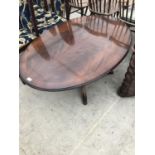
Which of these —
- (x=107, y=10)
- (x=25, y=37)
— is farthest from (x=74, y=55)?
(x=107, y=10)

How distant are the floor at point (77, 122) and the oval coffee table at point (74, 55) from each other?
198 mm

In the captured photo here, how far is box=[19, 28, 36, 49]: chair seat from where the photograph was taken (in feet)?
7.36

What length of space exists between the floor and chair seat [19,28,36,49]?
21.5 inches

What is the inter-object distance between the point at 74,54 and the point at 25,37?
0.90m

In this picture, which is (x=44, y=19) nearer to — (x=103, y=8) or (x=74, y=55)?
(x=103, y=8)

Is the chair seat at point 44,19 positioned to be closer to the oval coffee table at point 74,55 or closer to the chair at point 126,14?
the oval coffee table at point 74,55

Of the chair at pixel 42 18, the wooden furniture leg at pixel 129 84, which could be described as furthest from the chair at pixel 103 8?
the wooden furniture leg at pixel 129 84

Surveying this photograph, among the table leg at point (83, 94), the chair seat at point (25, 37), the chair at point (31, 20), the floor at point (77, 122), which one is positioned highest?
the chair at point (31, 20)

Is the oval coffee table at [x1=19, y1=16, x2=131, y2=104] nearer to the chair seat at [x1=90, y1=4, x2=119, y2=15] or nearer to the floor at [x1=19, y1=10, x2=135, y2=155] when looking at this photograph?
the floor at [x1=19, y1=10, x2=135, y2=155]

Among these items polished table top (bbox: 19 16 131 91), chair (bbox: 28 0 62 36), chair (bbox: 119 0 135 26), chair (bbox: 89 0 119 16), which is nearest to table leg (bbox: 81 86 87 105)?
polished table top (bbox: 19 16 131 91)

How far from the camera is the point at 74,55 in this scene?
5.65 feet

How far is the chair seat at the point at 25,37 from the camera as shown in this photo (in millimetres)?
2242
